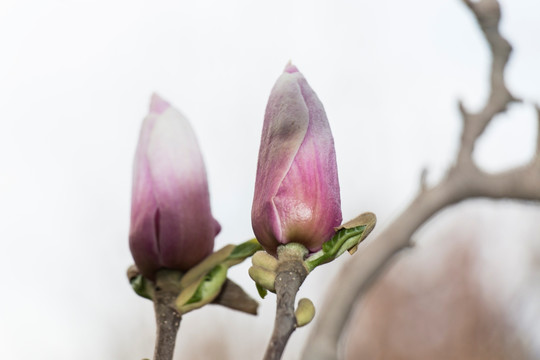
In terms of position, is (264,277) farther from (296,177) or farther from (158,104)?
(158,104)

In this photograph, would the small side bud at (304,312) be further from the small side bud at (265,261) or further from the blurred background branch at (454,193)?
→ the blurred background branch at (454,193)

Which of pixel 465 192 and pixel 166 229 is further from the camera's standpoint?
pixel 465 192

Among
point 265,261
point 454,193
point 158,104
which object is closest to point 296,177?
point 265,261

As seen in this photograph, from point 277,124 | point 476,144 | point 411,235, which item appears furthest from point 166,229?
point 476,144

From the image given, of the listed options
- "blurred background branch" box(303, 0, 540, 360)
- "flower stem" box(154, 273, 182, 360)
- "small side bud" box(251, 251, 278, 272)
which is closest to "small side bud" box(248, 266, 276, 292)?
"small side bud" box(251, 251, 278, 272)

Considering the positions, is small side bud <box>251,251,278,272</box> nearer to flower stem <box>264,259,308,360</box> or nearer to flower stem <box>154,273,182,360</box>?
flower stem <box>264,259,308,360</box>

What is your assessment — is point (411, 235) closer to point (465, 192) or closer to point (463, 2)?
point (465, 192)
